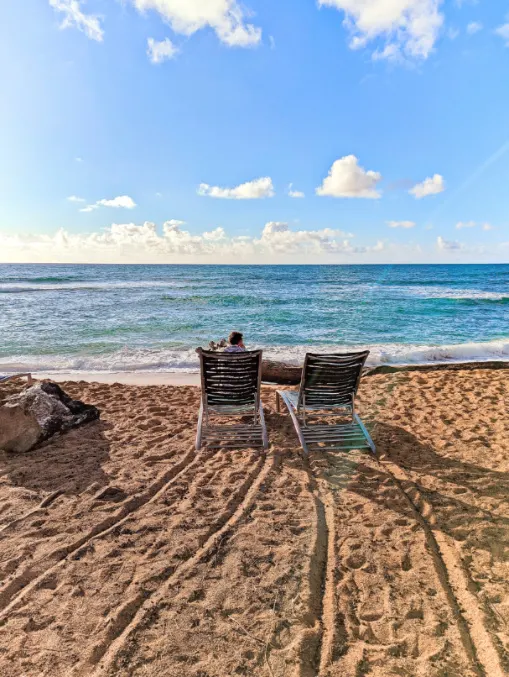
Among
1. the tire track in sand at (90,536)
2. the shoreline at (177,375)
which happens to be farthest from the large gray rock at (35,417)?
the shoreline at (177,375)

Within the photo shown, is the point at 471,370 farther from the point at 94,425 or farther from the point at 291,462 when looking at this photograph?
the point at 94,425

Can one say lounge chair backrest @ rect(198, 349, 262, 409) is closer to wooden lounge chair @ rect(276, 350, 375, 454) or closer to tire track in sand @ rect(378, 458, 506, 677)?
wooden lounge chair @ rect(276, 350, 375, 454)

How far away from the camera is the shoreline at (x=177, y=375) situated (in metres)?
8.86

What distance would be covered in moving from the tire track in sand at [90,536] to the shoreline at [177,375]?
4342mm

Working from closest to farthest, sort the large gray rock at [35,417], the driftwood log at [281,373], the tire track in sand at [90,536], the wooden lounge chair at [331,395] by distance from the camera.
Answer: the tire track in sand at [90,536] → the large gray rock at [35,417] → the wooden lounge chair at [331,395] → the driftwood log at [281,373]

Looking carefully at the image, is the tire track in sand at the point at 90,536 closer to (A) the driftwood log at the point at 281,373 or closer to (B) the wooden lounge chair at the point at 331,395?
(B) the wooden lounge chair at the point at 331,395

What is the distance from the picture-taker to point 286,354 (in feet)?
43.0

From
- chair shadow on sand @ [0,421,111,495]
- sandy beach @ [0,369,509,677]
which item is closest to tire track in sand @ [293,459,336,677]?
sandy beach @ [0,369,509,677]

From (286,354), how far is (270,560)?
10.3 m

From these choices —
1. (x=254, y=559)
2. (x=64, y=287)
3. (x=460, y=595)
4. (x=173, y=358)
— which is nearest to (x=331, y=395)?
(x=254, y=559)

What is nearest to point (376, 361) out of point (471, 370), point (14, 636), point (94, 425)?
point (471, 370)

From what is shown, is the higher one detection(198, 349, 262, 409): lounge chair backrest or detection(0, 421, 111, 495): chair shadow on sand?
detection(198, 349, 262, 409): lounge chair backrest

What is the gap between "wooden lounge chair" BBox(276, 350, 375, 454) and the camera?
494cm

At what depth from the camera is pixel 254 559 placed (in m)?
2.95
